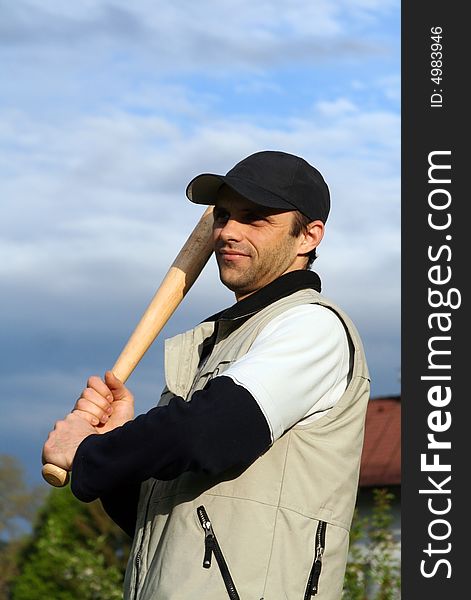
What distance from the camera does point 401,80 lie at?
6156mm

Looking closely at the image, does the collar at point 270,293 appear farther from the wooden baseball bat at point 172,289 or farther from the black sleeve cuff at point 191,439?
the wooden baseball bat at point 172,289

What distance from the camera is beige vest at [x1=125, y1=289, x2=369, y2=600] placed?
3.63m

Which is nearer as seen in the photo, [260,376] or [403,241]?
[260,376]

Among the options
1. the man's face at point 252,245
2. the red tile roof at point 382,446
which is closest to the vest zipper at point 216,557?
the man's face at point 252,245

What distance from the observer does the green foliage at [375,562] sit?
10.8 metres

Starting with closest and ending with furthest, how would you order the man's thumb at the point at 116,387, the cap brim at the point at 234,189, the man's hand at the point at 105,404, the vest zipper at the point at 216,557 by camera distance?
the vest zipper at the point at 216,557, the cap brim at the point at 234,189, the man's hand at the point at 105,404, the man's thumb at the point at 116,387

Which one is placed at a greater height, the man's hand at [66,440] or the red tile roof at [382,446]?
the red tile roof at [382,446]

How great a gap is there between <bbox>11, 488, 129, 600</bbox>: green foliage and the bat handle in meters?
9.57

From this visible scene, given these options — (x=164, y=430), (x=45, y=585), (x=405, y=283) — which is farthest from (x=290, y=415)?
(x=45, y=585)

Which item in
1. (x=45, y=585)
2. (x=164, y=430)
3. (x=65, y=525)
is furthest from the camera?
(x=45, y=585)

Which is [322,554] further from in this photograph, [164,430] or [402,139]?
[402,139]

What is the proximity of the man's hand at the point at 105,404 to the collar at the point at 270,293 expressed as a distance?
44cm

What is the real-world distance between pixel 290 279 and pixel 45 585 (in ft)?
48.8

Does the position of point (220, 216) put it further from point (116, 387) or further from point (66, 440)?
point (66, 440)
